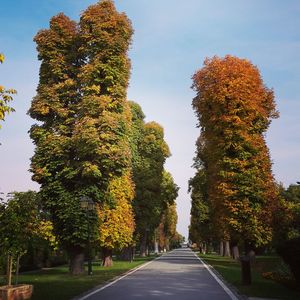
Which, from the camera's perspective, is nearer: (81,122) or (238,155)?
(81,122)

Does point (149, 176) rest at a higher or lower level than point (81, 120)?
higher

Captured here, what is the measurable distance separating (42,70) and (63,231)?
9.95 m

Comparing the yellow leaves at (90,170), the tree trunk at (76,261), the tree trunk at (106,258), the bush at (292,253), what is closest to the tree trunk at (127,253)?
the tree trunk at (106,258)

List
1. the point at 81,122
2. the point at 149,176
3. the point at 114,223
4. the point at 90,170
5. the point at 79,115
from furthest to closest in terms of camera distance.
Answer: the point at 149,176 → the point at 114,223 → the point at 79,115 → the point at 81,122 → the point at 90,170

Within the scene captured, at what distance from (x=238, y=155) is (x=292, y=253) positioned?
15.4 m

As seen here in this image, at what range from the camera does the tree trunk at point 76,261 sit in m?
26.9

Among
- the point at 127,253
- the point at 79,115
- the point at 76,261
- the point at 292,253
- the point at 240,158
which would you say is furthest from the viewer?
the point at 127,253

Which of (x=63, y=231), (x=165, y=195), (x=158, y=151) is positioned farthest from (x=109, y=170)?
(x=165, y=195)

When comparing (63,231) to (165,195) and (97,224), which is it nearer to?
(97,224)

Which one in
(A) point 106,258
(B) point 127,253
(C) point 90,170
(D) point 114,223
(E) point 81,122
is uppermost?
(E) point 81,122

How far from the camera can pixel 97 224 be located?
26.8 metres

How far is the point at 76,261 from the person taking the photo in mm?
26953

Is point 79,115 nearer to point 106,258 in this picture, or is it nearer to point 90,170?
point 90,170

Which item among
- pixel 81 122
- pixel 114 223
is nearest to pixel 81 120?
pixel 81 122
